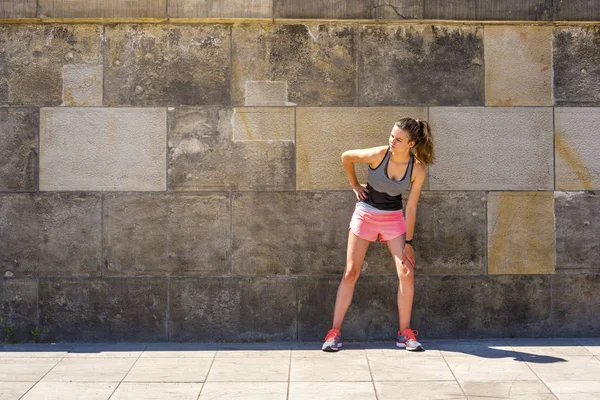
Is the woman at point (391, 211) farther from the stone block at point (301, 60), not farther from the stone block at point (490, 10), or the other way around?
the stone block at point (490, 10)

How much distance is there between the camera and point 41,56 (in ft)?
22.5

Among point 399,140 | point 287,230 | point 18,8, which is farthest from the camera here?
point 287,230

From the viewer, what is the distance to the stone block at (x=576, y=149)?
6.93m

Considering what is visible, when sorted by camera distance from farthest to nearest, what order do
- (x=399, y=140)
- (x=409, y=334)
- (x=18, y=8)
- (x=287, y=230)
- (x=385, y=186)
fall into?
(x=287, y=230) → (x=18, y=8) → (x=409, y=334) → (x=385, y=186) → (x=399, y=140)

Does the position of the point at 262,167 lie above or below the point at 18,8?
below

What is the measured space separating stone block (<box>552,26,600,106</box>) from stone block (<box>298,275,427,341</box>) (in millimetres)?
2269

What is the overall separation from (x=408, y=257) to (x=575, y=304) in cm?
178

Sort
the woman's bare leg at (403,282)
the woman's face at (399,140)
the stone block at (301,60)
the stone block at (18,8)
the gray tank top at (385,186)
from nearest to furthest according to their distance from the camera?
the woman's face at (399,140) → the gray tank top at (385,186) → the woman's bare leg at (403,282) → the stone block at (18,8) → the stone block at (301,60)

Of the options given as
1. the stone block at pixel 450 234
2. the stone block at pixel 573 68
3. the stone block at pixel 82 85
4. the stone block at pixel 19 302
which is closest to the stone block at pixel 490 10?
the stone block at pixel 573 68

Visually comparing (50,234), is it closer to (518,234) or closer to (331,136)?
(331,136)

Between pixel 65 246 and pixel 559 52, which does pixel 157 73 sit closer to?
pixel 65 246

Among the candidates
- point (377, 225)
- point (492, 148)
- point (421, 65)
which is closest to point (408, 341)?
point (377, 225)

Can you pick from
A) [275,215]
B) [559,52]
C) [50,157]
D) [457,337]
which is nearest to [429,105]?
[559,52]

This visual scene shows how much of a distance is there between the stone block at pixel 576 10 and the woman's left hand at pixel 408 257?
2631 millimetres
